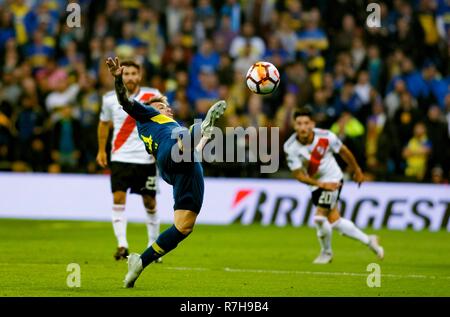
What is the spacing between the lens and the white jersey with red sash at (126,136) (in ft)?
49.9

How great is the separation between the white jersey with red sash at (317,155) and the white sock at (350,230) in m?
0.66

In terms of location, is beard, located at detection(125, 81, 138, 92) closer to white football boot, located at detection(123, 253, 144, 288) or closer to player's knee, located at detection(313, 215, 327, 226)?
player's knee, located at detection(313, 215, 327, 226)

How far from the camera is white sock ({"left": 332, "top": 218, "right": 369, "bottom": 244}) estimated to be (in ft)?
50.5

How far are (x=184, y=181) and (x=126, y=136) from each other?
148 inches

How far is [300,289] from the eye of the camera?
12.0m

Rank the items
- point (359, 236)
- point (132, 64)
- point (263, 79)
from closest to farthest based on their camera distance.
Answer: point (263, 79) < point (132, 64) < point (359, 236)

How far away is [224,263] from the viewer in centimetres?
1507

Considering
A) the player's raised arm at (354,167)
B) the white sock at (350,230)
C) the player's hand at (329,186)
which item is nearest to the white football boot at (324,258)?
the white sock at (350,230)

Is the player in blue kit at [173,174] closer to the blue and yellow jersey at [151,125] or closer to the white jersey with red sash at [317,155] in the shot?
the blue and yellow jersey at [151,125]

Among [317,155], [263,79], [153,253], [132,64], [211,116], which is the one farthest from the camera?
[317,155]

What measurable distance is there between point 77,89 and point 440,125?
8.29 m

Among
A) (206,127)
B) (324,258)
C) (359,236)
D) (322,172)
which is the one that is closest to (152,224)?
(324,258)

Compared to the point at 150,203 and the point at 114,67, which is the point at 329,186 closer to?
the point at 150,203

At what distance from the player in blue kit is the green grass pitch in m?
0.37
